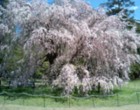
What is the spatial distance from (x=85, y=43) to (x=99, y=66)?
2.10m

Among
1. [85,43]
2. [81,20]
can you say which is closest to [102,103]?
[85,43]

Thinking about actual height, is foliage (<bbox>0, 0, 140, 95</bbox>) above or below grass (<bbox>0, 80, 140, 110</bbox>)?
above

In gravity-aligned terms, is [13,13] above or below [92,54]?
above

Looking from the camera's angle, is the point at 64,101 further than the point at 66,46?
No

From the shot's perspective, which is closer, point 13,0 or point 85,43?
point 85,43

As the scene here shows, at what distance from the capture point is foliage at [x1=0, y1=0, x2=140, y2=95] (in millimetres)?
21750

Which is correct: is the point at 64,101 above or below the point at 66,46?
below

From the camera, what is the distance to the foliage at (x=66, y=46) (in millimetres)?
21750

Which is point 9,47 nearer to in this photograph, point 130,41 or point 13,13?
point 13,13

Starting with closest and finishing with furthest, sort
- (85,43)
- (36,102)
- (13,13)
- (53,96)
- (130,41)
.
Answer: (36,102), (53,96), (85,43), (13,13), (130,41)

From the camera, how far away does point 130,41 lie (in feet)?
87.3

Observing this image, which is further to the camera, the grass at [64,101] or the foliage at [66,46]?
the foliage at [66,46]

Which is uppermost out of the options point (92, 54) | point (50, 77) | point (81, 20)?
point (81, 20)

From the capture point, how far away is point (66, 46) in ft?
72.3
